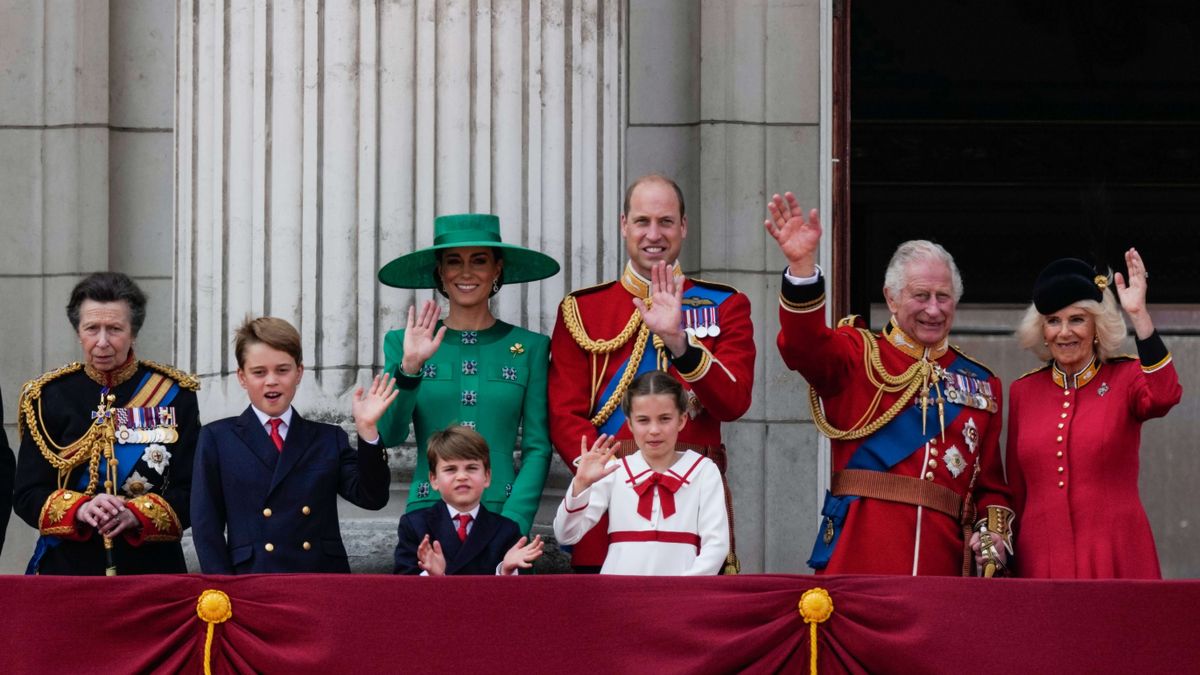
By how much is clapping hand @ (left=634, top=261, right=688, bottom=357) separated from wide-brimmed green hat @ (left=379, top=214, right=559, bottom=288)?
60 cm

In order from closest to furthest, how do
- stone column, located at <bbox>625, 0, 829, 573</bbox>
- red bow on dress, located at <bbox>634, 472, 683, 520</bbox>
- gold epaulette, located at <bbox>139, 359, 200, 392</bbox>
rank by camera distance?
red bow on dress, located at <bbox>634, 472, 683, 520</bbox> < gold epaulette, located at <bbox>139, 359, 200, 392</bbox> < stone column, located at <bbox>625, 0, 829, 573</bbox>

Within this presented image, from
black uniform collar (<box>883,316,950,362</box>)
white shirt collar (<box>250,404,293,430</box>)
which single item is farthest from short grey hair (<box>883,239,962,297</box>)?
white shirt collar (<box>250,404,293,430</box>)

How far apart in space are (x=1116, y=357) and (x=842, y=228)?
8.45 feet

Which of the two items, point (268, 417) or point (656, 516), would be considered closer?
point (656, 516)

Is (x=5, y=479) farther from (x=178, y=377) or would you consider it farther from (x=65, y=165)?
(x=65, y=165)

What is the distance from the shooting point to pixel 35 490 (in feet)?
20.9

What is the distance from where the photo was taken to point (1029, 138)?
11.8 m

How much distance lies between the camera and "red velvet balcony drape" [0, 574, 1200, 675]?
17.7 feet

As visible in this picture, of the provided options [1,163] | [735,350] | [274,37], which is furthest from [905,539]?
[1,163]

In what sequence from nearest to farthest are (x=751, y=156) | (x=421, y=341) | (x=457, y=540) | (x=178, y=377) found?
(x=457, y=540)
(x=421, y=341)
(x=178, y=377)
(x=751, y=156)

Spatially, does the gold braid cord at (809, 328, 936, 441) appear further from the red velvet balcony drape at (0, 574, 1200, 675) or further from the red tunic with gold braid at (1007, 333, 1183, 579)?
the red velvet balcony drape at (0, 574, 1200, 675)

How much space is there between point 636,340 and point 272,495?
115 centimetres

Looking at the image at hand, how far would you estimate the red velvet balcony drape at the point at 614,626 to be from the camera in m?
5.38

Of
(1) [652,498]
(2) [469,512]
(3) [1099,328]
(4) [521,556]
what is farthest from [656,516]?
(3) [1099,328]
